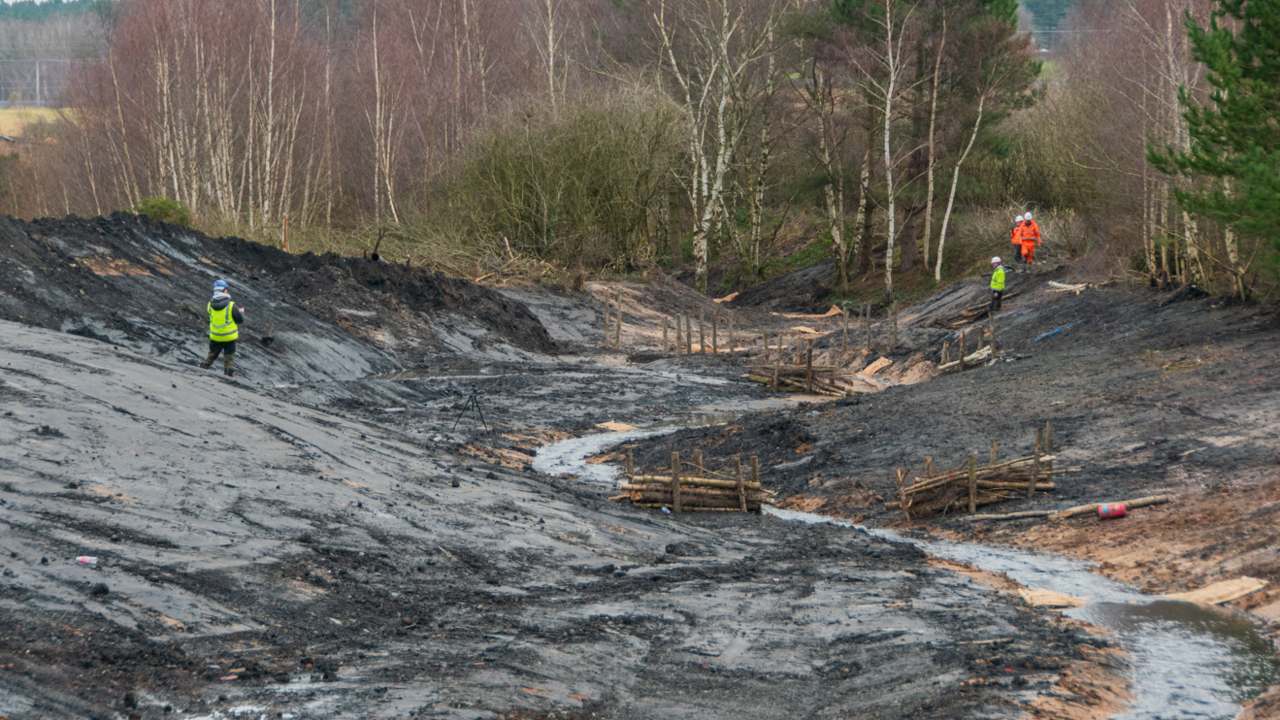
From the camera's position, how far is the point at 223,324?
58.0ft

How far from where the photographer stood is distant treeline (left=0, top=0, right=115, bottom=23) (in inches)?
5027

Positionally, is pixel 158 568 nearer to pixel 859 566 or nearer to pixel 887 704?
pixel 887 704

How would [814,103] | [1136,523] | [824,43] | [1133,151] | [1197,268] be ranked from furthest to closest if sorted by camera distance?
[814,103]
[824,43]
[1133,151]
[1197,268]
[1136,523]

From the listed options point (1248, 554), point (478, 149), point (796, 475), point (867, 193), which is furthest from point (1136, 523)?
point (478, 149)

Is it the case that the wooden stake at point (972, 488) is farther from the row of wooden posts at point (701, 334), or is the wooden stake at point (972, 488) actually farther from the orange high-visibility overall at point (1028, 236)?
the orange high-visibility overall at point (1028, 236)

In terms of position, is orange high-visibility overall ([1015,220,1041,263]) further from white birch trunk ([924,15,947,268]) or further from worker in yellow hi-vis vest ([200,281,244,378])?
worker in yellow hi-vis vest ([200,281,244,378])

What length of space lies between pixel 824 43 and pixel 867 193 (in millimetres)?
4998

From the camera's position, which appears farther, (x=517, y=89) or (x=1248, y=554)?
(x=517, y=89)

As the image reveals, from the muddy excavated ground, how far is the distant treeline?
126104mm

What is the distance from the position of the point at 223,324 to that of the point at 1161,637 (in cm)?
1449

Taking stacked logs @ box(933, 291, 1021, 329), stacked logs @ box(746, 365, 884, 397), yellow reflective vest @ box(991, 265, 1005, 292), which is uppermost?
yellow reflective vest @ box(991, 265, 1005, 292)

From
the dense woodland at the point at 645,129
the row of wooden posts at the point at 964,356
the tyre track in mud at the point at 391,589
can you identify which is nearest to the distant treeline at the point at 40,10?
the dense woodland at the point at 645,129

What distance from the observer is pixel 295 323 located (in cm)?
2331

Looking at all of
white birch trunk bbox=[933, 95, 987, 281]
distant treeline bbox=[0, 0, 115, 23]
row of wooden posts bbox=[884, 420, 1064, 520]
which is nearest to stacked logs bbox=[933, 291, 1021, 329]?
white birch trunk bbox=[933, 95, 987, 281]
